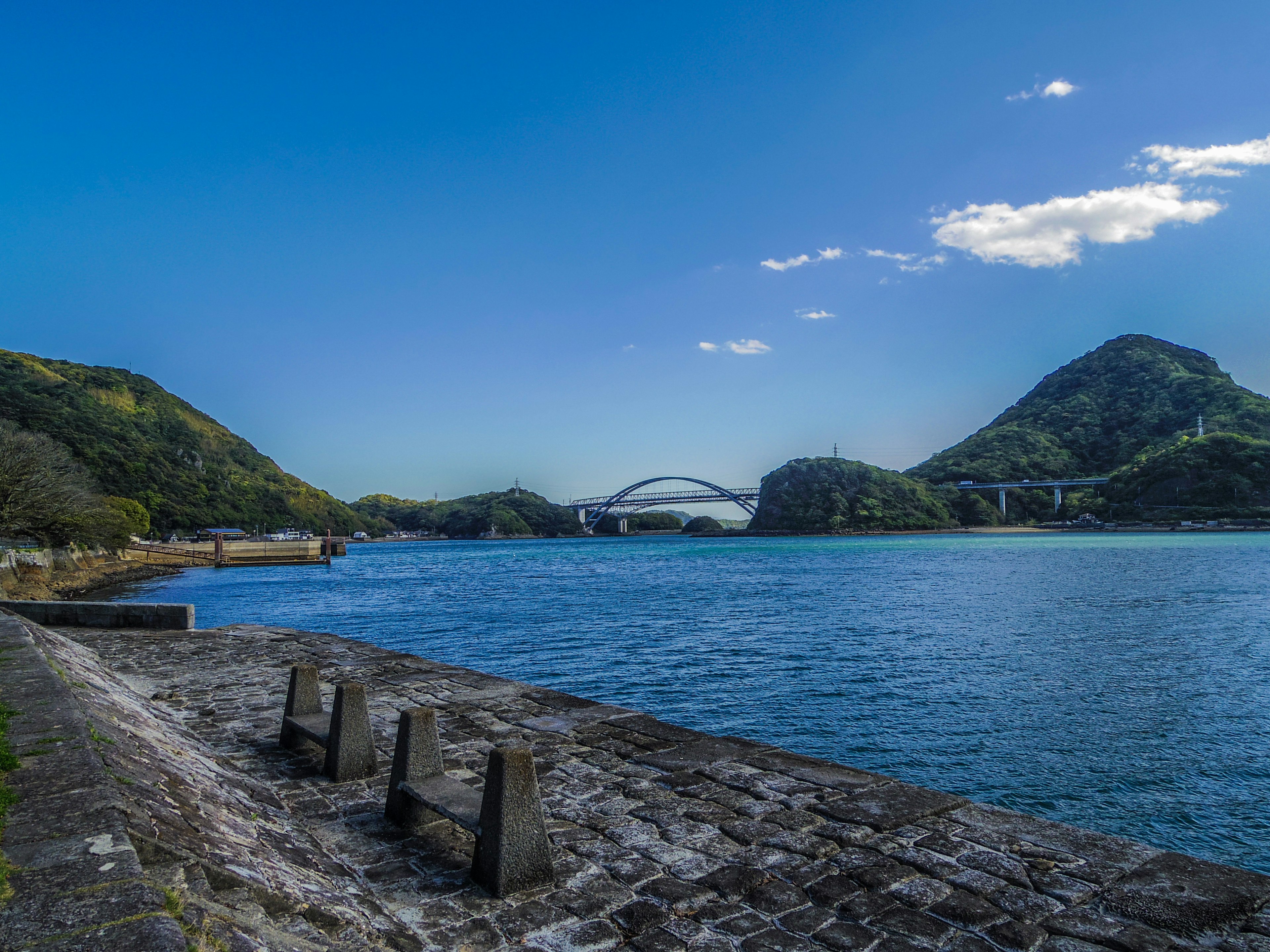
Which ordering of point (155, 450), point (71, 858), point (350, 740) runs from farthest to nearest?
1. point (155, 450)
2. point (350, 740)
3. point (71, 858)

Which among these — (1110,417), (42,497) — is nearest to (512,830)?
(42,497)

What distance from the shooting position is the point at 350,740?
557 cm

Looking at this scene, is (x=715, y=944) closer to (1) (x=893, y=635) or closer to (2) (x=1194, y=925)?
(2) (x=1194, y=925)

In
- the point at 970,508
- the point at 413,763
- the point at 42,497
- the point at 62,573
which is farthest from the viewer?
the point at 970,508

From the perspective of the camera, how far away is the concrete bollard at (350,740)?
18.0ft

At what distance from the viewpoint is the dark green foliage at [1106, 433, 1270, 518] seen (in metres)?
99.8

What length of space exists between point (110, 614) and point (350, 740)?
11.6 meters

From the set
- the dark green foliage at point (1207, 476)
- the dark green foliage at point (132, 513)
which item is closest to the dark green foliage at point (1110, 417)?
the dark green foliage at point (1207, 476)

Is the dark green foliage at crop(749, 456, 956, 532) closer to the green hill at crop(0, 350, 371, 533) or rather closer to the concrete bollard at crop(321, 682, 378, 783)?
the green hill at crop(0, 350, 371, 533)

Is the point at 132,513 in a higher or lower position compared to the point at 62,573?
higher

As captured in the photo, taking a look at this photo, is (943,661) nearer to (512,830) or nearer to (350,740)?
(350,740)

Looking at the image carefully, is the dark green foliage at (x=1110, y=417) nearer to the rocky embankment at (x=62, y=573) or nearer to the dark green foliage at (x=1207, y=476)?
the dark green foliage at (x=1207, y=476)

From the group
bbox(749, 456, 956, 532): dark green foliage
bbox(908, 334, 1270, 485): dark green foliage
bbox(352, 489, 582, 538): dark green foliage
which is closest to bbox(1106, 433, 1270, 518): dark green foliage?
bbox(908, 334, 1270, 485): dark green foliage

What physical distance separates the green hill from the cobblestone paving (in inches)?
2708
